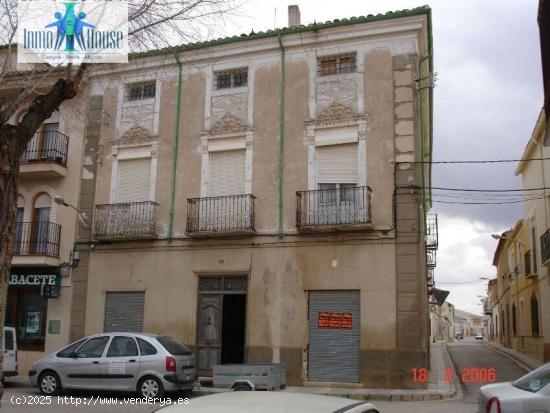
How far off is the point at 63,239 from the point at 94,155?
2767 millimetres

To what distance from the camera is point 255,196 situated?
54.5 feet

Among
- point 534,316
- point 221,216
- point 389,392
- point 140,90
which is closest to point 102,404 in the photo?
point 221,216

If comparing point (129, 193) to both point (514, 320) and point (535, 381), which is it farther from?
point (514, 320)

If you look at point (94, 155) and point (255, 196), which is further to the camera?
point (94, 155)

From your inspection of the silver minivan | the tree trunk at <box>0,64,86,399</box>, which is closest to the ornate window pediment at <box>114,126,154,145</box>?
the silver minivan

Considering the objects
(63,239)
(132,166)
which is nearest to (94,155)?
(132,166)

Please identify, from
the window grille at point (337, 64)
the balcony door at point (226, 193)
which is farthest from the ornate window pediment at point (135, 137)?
the window grille at point (337, 64)

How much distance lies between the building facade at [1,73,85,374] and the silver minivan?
4503mm

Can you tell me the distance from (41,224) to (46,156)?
Answer: 2.17 metres

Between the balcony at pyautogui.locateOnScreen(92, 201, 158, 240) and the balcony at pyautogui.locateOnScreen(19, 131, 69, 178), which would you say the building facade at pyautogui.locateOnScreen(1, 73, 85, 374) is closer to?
the balcony at pyautogui.locateOnScreen(19, 131, 69, 178)

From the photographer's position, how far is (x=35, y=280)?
→ 18.5m

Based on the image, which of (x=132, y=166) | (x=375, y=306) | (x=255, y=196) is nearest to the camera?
(x=375, y=306)

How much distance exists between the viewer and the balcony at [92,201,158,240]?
57.2 feet

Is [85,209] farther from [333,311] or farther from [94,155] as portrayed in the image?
[333,311]
